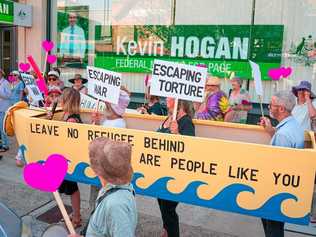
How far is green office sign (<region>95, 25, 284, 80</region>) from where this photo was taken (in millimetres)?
8172

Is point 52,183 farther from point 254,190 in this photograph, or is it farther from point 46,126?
point 46,126

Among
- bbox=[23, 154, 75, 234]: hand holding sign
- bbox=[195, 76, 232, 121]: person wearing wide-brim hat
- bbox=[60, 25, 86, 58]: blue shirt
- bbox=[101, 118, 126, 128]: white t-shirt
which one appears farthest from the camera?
bbox=[60, 25, 86, 58]: blue shirt

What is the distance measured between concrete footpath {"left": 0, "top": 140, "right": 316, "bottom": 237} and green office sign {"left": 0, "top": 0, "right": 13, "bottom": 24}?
5658mm

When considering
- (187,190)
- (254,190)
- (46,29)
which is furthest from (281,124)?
(46,29)

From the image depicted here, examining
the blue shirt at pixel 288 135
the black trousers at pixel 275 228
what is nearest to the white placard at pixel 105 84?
the blue shirt at pixel 288 135

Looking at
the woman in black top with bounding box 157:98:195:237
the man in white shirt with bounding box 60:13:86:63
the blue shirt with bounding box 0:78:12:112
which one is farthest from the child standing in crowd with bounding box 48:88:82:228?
the man in white shirt with bounding box 60:13:86:63

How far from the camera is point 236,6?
842 cm

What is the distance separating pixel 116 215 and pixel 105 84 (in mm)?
2328

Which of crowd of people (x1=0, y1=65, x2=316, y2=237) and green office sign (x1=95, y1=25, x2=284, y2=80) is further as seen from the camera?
green office sign (x1=95, y1=25, x2=284, y2=80)

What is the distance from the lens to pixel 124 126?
399 centimetres

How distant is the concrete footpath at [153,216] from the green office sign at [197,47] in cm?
436

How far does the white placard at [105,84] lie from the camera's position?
397 cm

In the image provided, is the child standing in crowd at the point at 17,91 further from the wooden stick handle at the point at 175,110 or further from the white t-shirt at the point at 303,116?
the white t-shirt at the point at 303,116

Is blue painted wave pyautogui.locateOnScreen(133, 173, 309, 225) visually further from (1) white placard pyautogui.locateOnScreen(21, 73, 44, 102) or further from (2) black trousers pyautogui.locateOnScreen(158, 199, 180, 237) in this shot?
(1) white placard pyautogui.locateOnScreen(21, 73, 44, 102)
